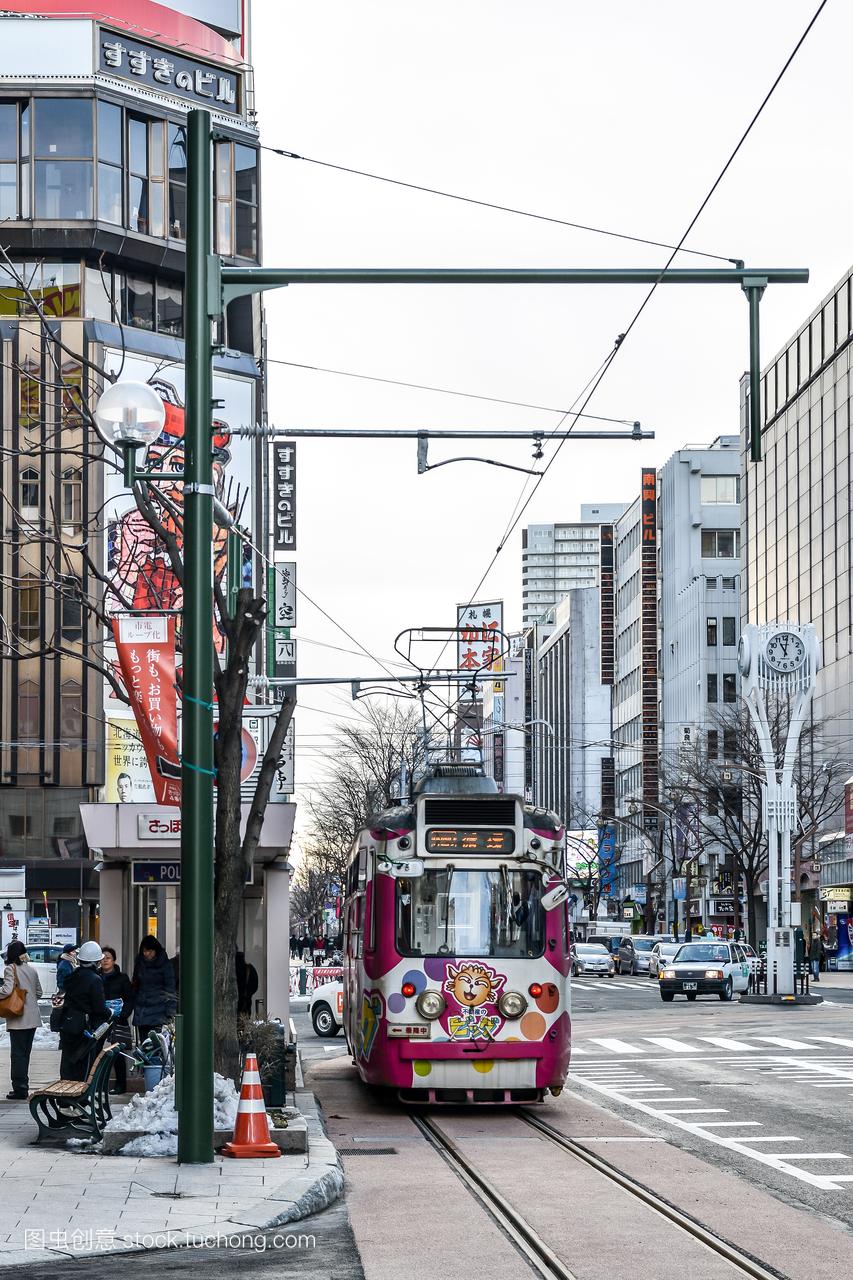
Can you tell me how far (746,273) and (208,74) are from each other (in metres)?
58.1

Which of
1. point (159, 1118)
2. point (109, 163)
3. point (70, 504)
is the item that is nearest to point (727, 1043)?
point (159, 1118)

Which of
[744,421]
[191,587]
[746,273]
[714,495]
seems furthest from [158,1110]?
[714,495]

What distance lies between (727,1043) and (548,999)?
1270 cm

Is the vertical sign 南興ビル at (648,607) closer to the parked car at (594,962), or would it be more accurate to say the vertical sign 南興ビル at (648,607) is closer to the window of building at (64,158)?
the parked car at (594,962)

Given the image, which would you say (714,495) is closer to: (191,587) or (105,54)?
(105,54)

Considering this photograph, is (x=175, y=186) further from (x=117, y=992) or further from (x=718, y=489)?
(x=718, y=489)

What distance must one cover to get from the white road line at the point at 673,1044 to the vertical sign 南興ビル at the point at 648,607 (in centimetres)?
8923

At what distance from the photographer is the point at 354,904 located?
22.4 metres

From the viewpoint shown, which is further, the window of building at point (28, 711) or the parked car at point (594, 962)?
the window of building at point (28, 711)

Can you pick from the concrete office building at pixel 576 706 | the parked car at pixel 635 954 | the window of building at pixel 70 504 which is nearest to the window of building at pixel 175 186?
the window of building at pixel 70 504

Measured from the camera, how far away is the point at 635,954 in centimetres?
6994

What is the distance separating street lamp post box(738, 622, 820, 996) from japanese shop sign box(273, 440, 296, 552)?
16.1 m

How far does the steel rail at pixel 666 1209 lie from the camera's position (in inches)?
382

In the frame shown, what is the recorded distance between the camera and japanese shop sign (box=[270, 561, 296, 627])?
4988cm
